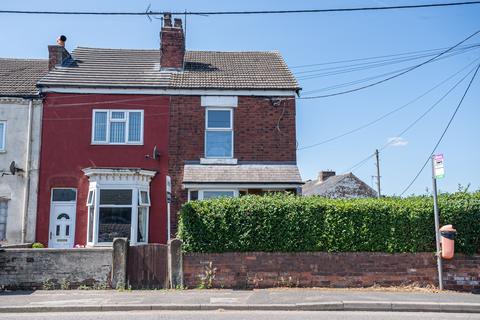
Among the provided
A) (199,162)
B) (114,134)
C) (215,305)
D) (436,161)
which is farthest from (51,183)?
(436,161)

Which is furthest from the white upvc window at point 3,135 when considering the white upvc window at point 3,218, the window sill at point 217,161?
the window sill at point 217,161

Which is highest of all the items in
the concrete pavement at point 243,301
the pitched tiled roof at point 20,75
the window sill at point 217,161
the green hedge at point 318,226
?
the pitched tiled roof at point 20,75

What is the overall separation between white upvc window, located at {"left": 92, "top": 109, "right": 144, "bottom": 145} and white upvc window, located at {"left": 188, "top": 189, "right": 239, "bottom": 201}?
2.77 m

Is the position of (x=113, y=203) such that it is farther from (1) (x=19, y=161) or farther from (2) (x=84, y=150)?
(1) (x=19, y=161)

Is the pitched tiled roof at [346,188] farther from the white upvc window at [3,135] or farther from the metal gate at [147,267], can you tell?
the metal gate at [147,267]

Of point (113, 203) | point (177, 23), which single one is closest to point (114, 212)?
point (113, 203)

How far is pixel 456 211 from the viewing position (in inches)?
474

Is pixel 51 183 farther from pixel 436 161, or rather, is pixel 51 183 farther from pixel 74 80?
pixel 436 161

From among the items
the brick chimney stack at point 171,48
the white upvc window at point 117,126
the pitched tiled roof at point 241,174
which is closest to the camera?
the pitched tiled roof at point 241,174

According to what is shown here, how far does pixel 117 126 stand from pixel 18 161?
149 inches

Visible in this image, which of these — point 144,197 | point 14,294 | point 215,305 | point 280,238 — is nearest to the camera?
point 215,305

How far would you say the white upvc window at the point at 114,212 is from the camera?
16656mm

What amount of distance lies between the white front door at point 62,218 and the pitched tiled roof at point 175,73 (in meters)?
4.09

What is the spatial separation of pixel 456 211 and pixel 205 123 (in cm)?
926
